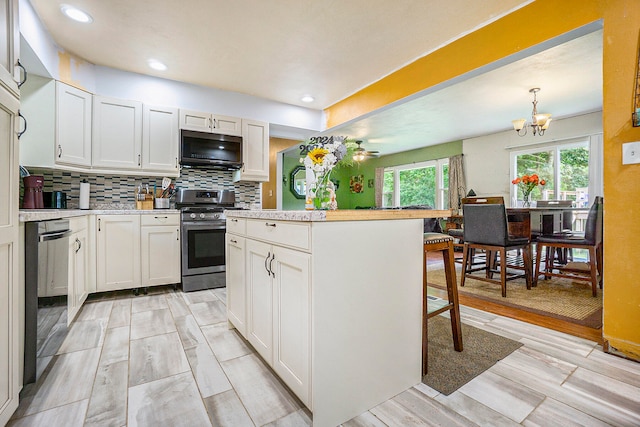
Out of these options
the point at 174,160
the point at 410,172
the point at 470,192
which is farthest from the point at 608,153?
the point at 410,172

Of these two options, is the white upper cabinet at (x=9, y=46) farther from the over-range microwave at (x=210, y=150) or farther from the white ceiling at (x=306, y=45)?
the over-range microwave at (x=210, y=150)

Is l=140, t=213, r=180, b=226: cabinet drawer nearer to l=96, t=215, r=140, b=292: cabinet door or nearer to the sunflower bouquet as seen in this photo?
l=96, t=215, r=140, b=292: cabinet door

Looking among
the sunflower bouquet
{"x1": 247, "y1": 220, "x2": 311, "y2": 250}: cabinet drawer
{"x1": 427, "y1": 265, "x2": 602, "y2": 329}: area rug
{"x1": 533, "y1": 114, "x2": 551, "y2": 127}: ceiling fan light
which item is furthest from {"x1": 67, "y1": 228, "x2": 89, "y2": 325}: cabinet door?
{"x1": 533, "y1": 114, "x2": 551, "y2": 127}: ceiling fan light

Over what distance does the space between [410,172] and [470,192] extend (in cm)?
197

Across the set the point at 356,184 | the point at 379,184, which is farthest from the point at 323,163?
the point at 356,184

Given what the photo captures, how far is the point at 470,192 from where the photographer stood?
6.38m

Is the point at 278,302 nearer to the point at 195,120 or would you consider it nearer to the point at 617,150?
the point at 617,150

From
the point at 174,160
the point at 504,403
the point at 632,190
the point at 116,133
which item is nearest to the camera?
the point at 504,403

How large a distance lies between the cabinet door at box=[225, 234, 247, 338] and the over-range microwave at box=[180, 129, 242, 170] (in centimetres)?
179

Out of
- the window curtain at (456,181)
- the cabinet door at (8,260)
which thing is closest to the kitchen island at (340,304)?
the cabinet door at (8,260)

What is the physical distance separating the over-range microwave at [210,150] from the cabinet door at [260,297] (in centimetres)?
221

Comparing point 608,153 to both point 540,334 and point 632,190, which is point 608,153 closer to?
point 632,190

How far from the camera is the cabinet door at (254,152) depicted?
388cm

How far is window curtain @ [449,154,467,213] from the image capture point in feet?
21.7
